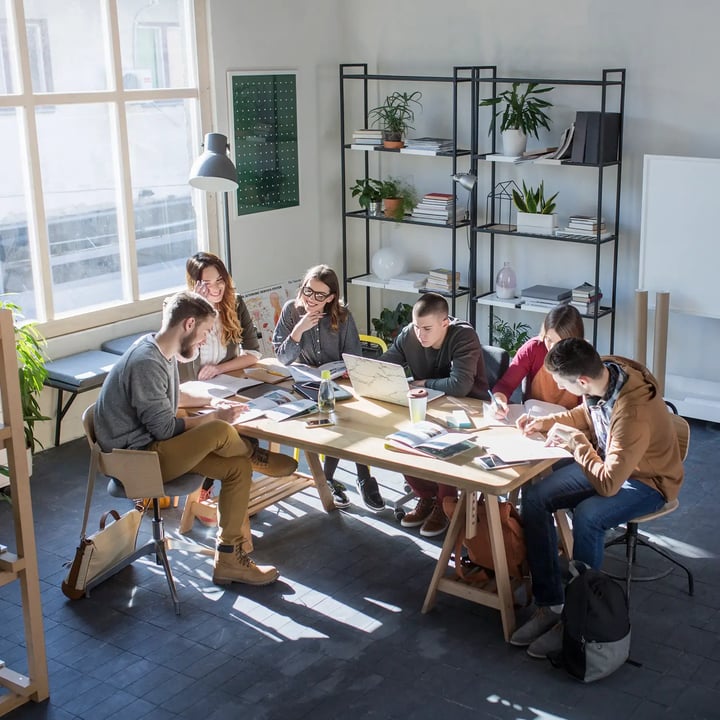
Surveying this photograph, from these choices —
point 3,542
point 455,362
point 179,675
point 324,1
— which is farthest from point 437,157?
point 179,675

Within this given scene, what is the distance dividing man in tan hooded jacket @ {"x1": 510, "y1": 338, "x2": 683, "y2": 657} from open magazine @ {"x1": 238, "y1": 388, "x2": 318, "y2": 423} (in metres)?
1.05

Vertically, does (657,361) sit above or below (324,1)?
below

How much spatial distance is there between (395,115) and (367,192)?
24.0 inches

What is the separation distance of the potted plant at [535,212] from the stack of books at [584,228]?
0.09 metres

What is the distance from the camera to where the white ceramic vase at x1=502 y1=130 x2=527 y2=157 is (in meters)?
7.08

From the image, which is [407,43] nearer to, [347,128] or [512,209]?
[347,128]

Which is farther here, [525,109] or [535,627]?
[525,109]

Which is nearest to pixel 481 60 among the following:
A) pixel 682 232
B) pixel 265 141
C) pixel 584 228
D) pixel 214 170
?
pixel 584 228

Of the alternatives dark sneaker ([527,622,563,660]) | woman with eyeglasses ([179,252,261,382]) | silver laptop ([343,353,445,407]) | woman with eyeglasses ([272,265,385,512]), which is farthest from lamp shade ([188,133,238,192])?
dark sneaker ([527,622,563,660])

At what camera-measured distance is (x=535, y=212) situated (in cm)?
721

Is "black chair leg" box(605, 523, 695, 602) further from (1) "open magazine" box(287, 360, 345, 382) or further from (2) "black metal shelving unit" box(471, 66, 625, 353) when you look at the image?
(2) "black metal shelving unit" box(471, 66, 625, 353)

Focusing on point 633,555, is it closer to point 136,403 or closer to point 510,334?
point 136,403

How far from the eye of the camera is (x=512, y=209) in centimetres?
764

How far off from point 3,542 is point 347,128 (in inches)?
176
